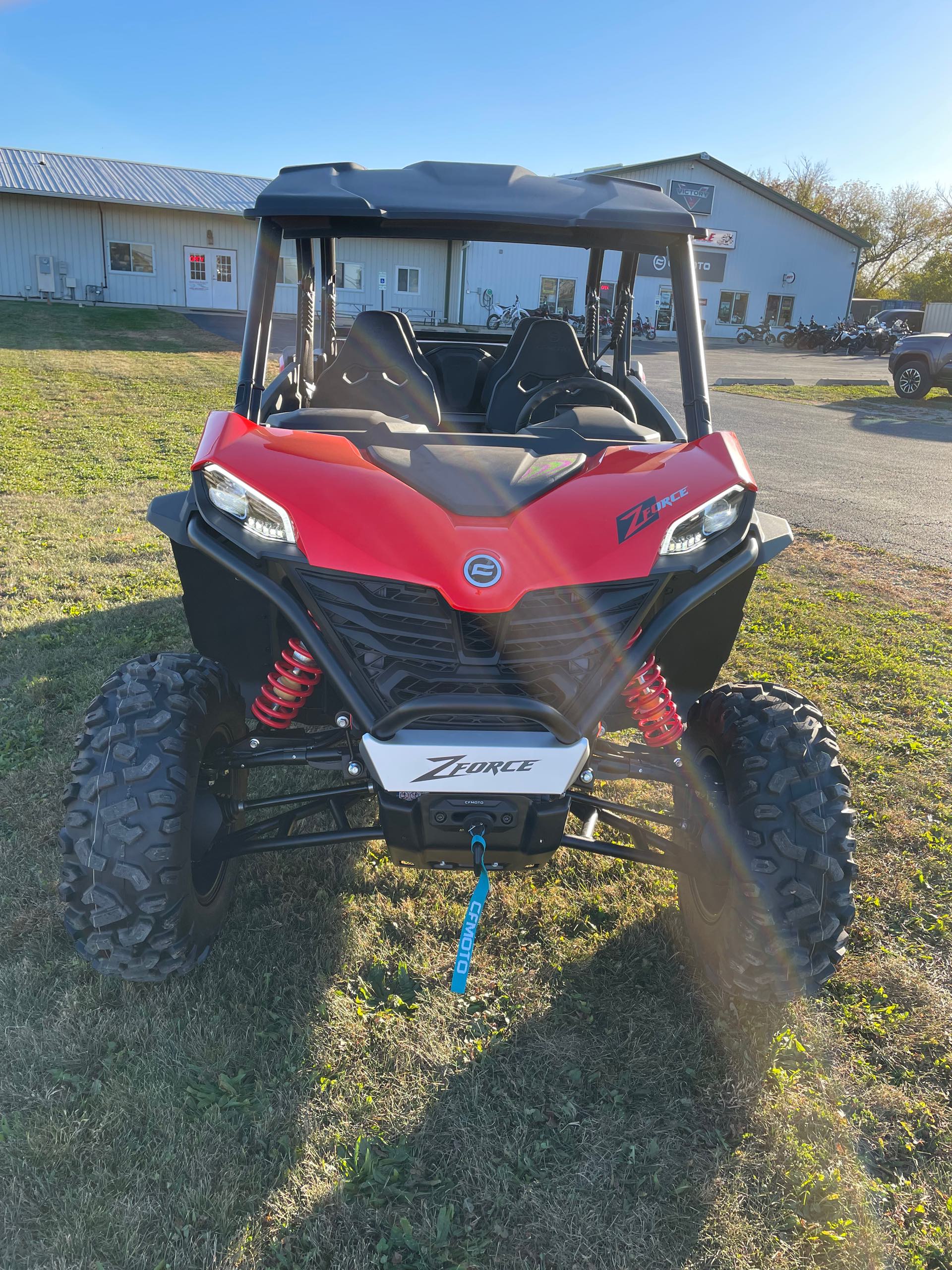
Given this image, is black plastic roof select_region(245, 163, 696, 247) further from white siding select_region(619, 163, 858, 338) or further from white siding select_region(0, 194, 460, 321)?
white siding select_region(619, 163, 858, 338)

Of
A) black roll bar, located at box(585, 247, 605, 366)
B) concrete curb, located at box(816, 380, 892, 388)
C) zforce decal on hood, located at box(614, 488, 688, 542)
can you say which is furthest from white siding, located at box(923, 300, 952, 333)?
zforce decal on hood, located at box(614, 488, 688, 542)

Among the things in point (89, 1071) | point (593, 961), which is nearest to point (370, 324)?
point (593, 961)

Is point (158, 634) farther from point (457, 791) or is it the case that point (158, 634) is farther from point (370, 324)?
point (457, 791)

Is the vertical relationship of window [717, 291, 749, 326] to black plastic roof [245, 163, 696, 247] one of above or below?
above

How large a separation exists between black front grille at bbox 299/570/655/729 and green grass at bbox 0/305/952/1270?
37.2 inches

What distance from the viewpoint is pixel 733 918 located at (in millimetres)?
2418

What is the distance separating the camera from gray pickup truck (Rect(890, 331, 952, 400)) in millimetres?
18500

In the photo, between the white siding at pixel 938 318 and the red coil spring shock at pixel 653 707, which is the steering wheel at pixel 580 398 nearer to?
the red coil spring shock at pixel 653 707

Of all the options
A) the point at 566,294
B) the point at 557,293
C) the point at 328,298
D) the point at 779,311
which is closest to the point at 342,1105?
the point at 328,298

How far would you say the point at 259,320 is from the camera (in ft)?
9.36

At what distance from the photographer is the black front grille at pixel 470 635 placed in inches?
85.6

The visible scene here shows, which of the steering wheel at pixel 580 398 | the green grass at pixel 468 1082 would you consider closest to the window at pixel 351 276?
the steering wheel at pixel 580 398

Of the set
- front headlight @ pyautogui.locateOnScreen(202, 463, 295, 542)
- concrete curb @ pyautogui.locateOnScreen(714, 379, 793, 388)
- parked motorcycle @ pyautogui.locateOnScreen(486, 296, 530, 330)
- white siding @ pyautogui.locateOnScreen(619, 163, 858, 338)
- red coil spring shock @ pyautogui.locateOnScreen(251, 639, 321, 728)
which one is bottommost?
red coil spring shock @ pyautogui.locateOnScreen(251, 639, 321, 728)

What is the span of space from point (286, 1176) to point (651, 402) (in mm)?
2927
